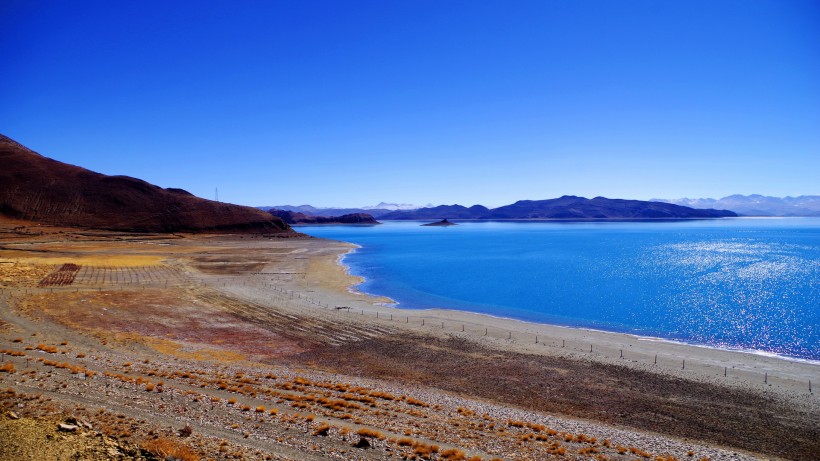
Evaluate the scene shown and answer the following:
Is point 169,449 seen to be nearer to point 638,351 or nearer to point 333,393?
point 333,393

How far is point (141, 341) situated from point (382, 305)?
24.6m

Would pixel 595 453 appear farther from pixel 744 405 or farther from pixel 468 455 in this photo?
pixel 744 405

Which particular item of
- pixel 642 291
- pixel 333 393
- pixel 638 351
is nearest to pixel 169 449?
pixel 333 393

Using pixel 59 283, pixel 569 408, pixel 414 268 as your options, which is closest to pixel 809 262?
pixel 414 268

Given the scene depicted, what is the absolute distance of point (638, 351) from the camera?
1278 inches

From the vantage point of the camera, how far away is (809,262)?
85.8 metres

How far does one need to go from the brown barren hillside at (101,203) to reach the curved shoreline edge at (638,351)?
5064 inches

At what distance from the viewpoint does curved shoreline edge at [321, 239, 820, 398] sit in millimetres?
26625

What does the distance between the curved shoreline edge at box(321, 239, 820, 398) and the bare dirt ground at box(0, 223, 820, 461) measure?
1.43ft

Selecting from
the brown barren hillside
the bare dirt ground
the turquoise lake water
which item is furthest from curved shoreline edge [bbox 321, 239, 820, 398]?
the brown barren hillside

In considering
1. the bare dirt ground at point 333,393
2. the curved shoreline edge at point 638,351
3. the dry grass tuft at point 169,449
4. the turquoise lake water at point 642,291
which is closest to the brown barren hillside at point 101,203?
the turquoise lake water at point 642,291

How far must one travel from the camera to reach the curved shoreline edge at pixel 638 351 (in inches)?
1048

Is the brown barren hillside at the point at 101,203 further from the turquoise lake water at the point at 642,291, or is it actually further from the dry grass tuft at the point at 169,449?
the dry grass tuft at the point at 169,449

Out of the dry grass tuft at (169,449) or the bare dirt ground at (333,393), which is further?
the bare dirt ground at (333,393)
